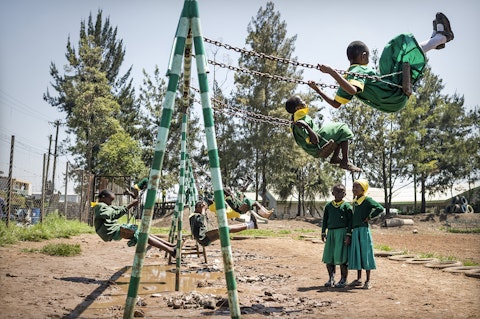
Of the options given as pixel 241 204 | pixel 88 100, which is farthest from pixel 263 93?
pixel 241 204

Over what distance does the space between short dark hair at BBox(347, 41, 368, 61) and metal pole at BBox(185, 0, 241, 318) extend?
2.16m

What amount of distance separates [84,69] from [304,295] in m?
30.5

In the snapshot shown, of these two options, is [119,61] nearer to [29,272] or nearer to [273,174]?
[273,174]

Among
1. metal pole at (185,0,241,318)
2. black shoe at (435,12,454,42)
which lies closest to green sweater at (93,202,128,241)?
metal pole at (185,0,241,318)

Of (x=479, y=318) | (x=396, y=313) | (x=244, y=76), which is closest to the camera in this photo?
(x=479, y=318)

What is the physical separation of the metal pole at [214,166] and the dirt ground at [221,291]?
1833 mm

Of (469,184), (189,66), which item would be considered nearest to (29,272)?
(189,66)

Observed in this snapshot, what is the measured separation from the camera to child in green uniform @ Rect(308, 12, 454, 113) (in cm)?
450

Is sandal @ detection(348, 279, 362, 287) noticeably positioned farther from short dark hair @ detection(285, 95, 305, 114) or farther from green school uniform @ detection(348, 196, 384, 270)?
short dark hair @ detection(285, 95, 305, 114)

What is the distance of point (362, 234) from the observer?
6.68 meters

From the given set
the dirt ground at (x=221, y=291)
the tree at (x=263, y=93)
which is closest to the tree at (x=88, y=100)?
the tree at (x=263, y=93)

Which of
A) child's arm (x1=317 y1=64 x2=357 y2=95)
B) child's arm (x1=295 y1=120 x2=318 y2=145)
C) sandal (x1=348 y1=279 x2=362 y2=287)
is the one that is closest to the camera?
child's arm (x1=317 y1=64 x2=357 y2=95)

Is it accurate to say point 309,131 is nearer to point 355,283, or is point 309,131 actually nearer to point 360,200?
point 360,200

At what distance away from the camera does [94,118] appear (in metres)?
31.1
